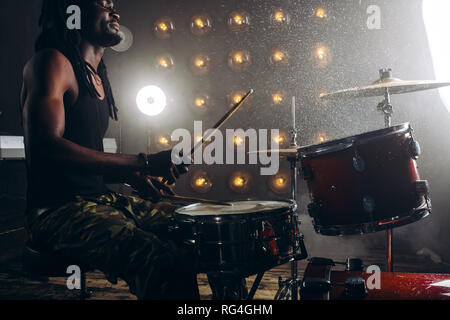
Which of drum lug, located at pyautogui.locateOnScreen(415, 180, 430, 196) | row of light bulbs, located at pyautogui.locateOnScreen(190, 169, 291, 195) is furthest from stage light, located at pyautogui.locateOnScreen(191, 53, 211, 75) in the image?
drum lug, located at pyautogui.locateOnScreen(415, 180, 430, 196)

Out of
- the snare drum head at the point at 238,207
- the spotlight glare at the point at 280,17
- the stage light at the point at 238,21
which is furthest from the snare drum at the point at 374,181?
the stage light at the point at 238,21

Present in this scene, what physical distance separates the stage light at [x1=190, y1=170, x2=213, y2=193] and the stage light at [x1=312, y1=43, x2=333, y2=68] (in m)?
1.81

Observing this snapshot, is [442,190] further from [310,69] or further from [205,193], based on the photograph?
[205,193]

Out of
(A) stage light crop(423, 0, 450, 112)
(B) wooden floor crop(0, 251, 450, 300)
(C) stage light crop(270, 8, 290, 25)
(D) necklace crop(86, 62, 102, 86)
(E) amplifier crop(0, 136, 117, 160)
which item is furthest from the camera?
(C) stage light crop(270, 8, 290, 25)

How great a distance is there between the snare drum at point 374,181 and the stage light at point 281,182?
1.87 meters

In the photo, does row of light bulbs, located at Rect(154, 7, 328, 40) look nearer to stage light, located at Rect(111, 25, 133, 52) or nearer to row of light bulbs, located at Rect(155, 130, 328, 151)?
stage light, located at Rect(111, 25, 133, 52)

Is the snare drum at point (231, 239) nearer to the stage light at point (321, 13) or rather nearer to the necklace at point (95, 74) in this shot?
the necklace at point (95, 74)

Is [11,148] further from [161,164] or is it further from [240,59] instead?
[240,59]

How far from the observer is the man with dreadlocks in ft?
3.29

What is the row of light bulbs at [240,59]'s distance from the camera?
11.1 ft

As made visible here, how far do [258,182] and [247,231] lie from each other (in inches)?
99.3

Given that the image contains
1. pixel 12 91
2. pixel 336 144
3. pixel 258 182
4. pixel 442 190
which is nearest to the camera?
pixel 336 144

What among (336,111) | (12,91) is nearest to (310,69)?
(336,111)
